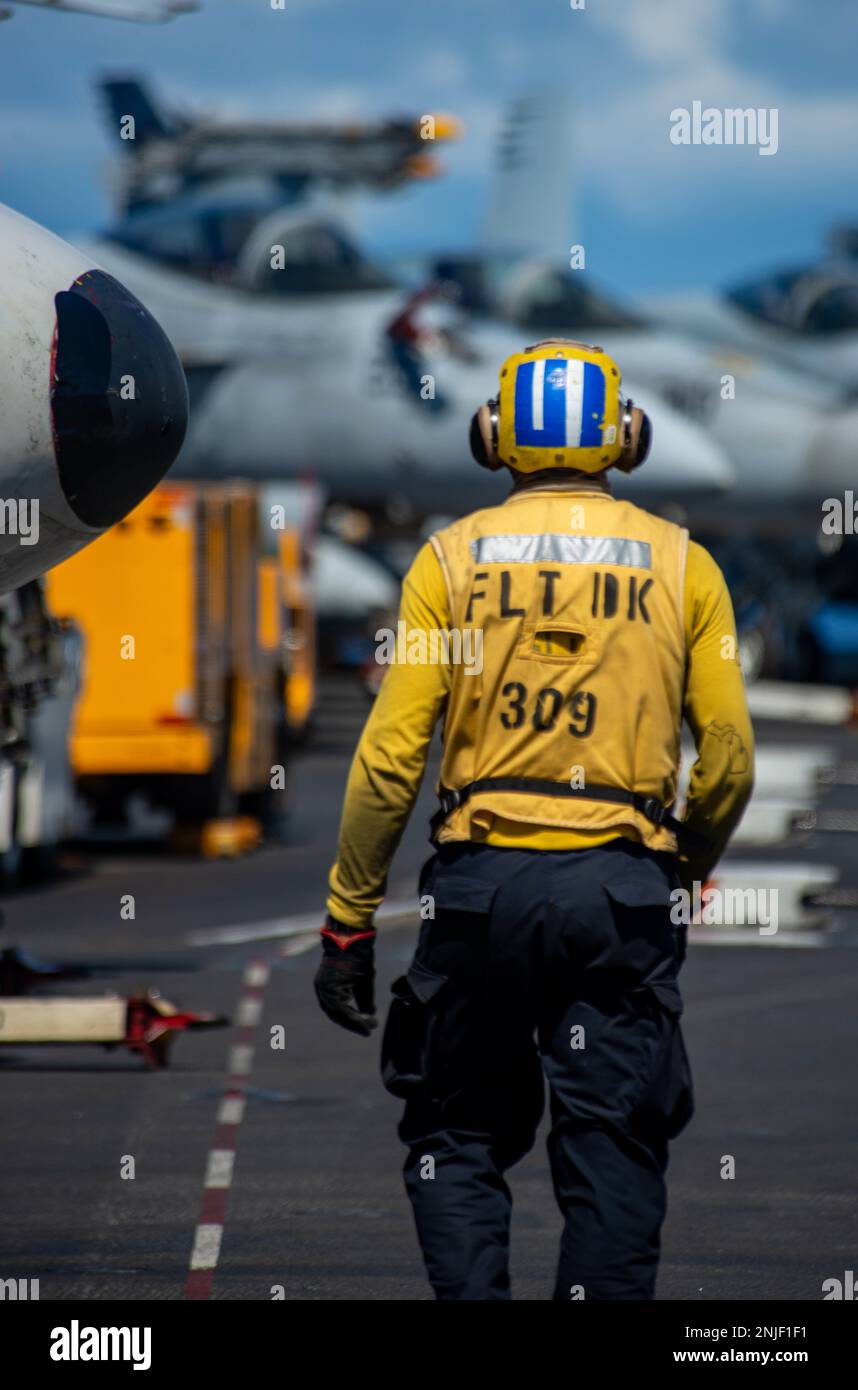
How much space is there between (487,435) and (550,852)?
3.32 ft

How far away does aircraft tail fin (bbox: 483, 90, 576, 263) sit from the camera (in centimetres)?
5966

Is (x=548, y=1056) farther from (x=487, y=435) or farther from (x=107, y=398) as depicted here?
(x=107, y=398)

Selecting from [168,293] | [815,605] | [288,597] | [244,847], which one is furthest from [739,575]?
[244,847]

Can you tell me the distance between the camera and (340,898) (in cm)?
493

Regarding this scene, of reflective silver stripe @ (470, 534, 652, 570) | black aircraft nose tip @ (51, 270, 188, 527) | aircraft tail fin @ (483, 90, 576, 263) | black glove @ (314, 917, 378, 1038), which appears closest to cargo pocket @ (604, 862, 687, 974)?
black glove @ (314, 917, 378, 1038)

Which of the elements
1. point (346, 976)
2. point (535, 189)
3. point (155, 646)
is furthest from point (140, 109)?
point (346, 976)

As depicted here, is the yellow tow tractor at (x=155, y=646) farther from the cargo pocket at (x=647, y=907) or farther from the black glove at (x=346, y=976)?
the cargo pocket at (x=647, y=907)

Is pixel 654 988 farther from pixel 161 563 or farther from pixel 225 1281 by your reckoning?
pixel 161 563

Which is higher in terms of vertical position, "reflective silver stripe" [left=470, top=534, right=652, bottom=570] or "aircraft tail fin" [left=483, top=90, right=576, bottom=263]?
"aircraft tail fin" [left=483, top=90, right=576, bottom=263]

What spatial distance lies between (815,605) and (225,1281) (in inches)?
1104

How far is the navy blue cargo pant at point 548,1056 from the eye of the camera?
15.1 ft

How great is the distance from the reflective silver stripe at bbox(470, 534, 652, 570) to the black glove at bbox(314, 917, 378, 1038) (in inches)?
33.3

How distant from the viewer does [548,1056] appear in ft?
15.6

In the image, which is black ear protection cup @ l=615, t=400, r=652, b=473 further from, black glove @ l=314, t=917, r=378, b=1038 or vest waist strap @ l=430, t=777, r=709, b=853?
black glove @ l=314, t=917, r=378, b=1038
